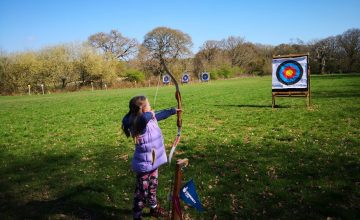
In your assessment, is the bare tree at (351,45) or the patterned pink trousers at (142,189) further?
the bare tree at (351,45)

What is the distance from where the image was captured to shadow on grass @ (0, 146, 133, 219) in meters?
4.80

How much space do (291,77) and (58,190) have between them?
12597mm

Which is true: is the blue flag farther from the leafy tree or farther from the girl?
the leafy tree

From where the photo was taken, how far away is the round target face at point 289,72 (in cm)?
1530

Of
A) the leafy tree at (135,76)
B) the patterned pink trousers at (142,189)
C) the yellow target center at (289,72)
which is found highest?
the leafy tree at (135,76)

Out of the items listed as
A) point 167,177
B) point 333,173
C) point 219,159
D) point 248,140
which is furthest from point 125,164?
point 333,173

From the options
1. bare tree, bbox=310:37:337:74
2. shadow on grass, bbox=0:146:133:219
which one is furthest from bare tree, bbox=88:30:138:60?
shadow on grass, bbox=0:146:133:219

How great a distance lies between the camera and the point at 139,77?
58406 mm

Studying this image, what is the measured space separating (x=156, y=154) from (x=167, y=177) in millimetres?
1821

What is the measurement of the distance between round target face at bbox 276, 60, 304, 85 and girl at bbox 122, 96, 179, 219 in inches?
488

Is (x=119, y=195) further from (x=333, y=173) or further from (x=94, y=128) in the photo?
(x=94, y=128)

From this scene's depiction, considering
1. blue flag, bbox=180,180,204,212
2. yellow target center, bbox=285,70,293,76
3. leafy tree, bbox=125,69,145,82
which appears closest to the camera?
blue flag, bbox=180,180,204,212

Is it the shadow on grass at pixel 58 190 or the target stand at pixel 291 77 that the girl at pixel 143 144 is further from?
the target stand at pixel 291 77

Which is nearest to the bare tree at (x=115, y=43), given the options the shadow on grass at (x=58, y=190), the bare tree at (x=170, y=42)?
the bare tree at (x=170, y=42)
